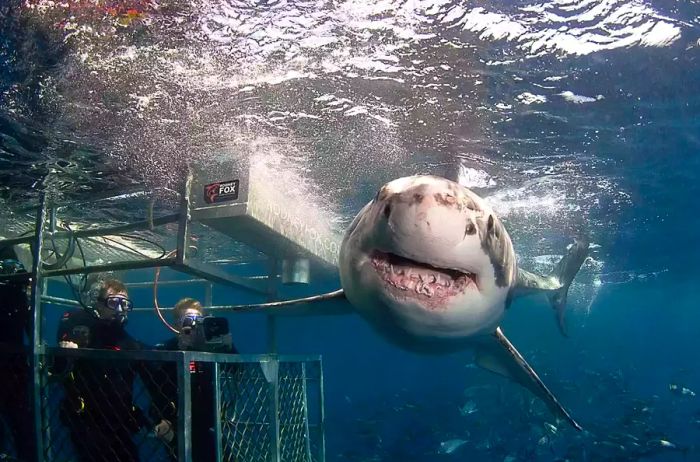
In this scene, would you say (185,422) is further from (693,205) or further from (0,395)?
(693,205)

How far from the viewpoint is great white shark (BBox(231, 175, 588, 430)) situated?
106 inches

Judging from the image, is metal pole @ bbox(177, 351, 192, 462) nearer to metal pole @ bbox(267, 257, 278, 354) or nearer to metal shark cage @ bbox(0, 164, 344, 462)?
metal shark cage @ bbox(0, 164, 344, 462)

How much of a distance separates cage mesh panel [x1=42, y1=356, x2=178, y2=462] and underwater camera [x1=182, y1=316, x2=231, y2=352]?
1.11ft

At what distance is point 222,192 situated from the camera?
7.33 m

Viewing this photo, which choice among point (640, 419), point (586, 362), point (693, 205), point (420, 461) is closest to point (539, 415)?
point (640, 419)

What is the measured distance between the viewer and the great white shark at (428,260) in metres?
2.70

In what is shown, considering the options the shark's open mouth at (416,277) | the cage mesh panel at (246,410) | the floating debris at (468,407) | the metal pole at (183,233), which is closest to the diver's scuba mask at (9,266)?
the metal pole at (183,233)

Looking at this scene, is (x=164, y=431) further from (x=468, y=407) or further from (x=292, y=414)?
(x=468, y=407)

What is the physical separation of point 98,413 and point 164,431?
855 mm

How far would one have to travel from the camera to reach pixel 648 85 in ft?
24.7

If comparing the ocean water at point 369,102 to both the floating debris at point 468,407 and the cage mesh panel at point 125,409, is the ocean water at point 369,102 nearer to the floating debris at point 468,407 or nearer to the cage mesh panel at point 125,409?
the floating debris at point 468,407

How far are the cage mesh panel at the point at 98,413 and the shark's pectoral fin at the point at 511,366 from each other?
325cm

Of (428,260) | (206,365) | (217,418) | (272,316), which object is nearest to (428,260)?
(428,260)

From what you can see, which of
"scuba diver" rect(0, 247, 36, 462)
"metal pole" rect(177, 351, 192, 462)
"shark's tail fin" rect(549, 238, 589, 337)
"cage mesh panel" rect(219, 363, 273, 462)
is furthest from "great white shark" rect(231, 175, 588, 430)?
"shark's tail fin" rect(549, 238, 589, 337)
